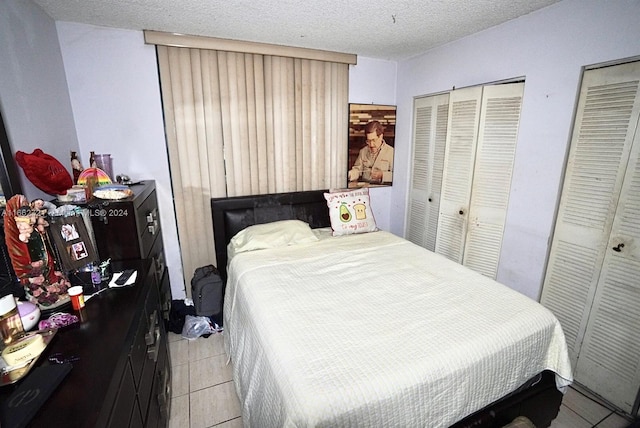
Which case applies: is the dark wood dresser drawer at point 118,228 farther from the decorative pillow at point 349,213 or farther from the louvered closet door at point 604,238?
the louvered closet door at point 604,238

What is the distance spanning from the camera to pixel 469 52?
8.09 feet

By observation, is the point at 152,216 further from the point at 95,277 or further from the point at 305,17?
the point at 305,17

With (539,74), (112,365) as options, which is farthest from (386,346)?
(539,74)

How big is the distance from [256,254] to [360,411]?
4.75 ft

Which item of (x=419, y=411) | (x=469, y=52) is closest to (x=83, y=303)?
(x=419, y=411)

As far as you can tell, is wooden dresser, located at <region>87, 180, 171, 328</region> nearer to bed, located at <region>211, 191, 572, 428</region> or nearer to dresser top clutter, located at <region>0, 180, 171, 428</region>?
dresser top clutter, located at <region>0, 180, 171, 428</region>

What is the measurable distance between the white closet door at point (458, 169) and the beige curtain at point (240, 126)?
108 cm

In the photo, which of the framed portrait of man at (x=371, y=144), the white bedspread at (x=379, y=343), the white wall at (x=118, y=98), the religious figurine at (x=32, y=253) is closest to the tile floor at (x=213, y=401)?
the white bedspread at (x=379, y=343)

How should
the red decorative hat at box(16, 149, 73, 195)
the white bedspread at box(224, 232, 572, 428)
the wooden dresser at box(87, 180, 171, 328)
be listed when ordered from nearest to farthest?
the white bedspread at box(224, 232, 572, 428)
the red decorative hat at box(16, 149, 73, 195)
the wooden dresser at box(87, 180, 171, 328)

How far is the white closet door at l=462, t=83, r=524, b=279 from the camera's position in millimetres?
2225

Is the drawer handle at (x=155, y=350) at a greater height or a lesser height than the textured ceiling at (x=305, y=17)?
lesser

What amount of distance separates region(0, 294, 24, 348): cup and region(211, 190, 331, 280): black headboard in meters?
1.71

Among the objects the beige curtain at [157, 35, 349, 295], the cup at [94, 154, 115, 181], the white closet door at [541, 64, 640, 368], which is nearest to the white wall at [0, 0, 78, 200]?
the cup at [94, 154, 115, 181]

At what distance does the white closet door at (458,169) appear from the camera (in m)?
2.47
